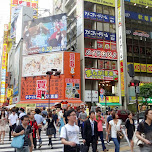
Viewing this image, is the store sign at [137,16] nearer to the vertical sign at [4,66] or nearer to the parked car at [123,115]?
the parked car at [123,115]

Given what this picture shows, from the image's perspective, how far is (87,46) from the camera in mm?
40375

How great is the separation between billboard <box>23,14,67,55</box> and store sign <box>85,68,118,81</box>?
20.9ft

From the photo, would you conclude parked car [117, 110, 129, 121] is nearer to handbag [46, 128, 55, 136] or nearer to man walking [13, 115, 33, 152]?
handbag [46, 128, 55, 136]

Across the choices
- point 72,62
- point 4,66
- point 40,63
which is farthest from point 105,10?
point 4,66

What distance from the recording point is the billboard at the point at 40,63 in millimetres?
35062

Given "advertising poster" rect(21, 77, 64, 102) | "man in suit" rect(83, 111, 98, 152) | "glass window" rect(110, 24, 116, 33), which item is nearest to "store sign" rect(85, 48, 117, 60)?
"glass window" rect(110, 24, 116, 33)

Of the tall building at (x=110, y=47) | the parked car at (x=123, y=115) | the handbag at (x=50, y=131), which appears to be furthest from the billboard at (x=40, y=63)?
the handbag at (x=50, y=131)

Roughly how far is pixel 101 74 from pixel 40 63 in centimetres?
1133

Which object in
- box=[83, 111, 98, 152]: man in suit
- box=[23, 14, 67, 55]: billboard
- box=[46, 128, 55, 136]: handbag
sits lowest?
box=[46, 128, 55, 136]: handbag

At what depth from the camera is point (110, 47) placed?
128 feet

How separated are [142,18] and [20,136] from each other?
43.8m

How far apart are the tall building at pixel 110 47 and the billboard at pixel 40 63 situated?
15.5 feet

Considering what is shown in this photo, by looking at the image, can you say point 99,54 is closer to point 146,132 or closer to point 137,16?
point 137,16

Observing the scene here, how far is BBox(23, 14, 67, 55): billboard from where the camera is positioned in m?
35.9
